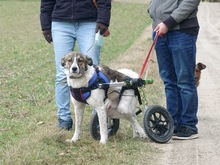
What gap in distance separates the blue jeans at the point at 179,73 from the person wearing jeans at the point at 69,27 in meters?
0.81

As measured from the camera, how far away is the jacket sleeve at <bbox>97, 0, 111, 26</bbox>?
22.1ft

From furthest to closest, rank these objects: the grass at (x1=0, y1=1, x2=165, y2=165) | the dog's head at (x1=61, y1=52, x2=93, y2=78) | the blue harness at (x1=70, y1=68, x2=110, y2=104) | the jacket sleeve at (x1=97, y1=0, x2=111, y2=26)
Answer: the jacket sleeve at (x1=97, y1=0, x2=111, y2=26) < the blue harness at (x1=70, y1=68, x2=110, y2=104) < the dog's head at (x1=61, y1=52, x2=93, y2=78) < the grass at (x1=0, y1=1, x2=165, y2=165)

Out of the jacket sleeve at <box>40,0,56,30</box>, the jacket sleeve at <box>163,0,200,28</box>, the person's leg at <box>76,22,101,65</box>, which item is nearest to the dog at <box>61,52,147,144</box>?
the person's leg at <box>76,22,101,65</box>

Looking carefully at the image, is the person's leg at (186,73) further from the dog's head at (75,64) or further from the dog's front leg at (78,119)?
the dog's front leg at (78,119)

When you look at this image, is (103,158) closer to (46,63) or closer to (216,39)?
(46,63)

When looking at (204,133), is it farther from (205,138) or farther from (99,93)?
(99,93)

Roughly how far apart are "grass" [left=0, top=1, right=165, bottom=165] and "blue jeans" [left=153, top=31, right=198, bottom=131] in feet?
2.27

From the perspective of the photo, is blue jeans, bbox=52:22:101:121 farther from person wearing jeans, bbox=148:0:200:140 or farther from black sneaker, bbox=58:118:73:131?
person wearing jeans, bbox=148:0:200:140

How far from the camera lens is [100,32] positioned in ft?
22.3

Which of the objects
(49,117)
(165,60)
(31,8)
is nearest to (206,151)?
(165,60)

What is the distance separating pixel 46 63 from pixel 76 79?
28.4 feet

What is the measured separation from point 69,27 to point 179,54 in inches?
56.9

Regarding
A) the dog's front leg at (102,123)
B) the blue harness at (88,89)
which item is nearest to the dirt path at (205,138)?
→ the dog's front leg at (102,123)

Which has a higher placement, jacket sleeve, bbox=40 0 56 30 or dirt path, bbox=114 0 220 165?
jacket sleeve, bbox=40 0 56 30
